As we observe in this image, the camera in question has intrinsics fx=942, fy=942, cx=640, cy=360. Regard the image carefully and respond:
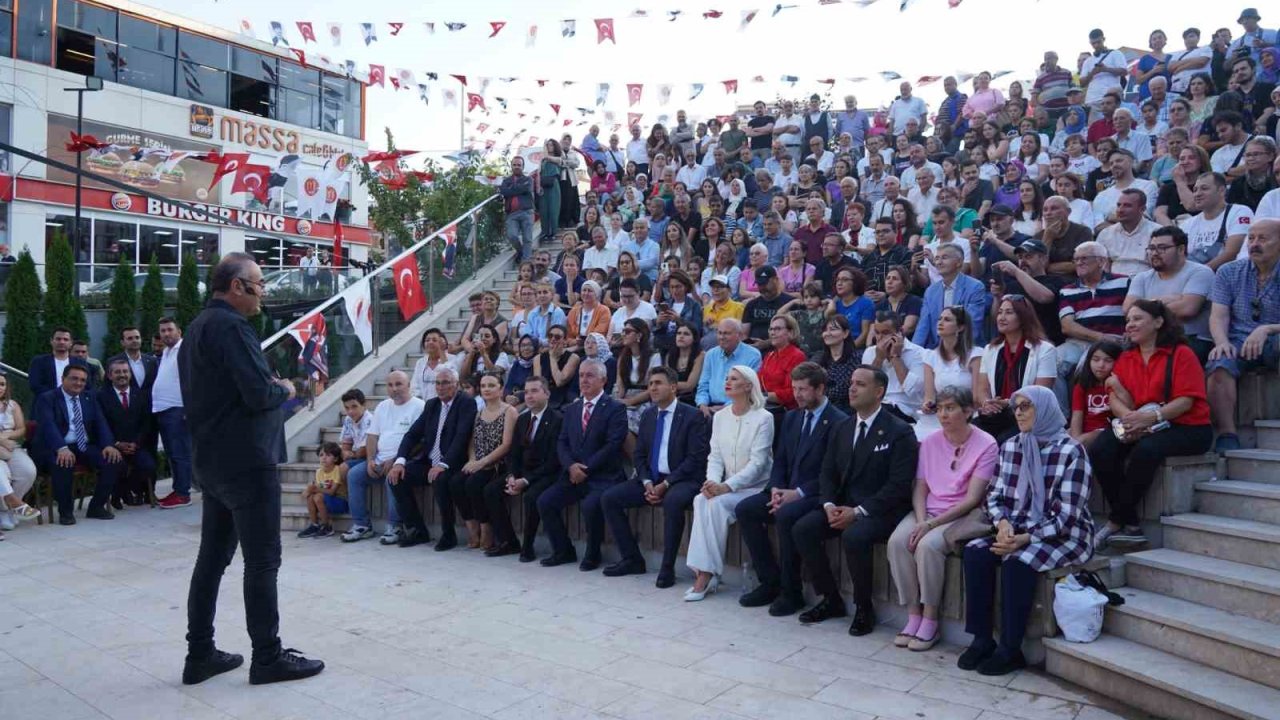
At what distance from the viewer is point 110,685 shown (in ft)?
14.3

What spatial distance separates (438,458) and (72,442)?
402 centimetres

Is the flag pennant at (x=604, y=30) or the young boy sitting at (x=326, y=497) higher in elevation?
the flag pennant at (x=604, y=30)

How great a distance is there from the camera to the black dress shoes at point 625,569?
6.65 metres

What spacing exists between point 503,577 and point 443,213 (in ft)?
55.3

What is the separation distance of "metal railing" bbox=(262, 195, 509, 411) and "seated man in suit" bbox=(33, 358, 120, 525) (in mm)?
1750

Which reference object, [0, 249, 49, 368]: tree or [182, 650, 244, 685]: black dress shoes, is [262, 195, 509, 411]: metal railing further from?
[0, 249, 49, 368]: tree

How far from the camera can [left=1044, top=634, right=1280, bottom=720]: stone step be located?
3615mm

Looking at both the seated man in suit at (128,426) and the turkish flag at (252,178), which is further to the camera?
the turkish flag at (252,178)

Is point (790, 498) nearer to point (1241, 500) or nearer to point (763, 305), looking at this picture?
point (1241, 500)

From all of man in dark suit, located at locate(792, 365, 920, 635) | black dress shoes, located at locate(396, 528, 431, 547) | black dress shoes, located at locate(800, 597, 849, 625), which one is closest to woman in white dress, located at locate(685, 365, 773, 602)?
man in dark suit, located at locate(792, 365, 920, 635)

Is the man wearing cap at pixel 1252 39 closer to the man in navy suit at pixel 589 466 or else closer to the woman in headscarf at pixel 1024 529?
the woman in headscarf at pixel 1024 529

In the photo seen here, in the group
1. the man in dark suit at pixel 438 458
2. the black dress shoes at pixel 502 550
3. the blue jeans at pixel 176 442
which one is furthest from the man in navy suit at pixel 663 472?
the blue jeans at pixel 176 442

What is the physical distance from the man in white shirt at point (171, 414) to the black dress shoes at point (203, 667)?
6021mm

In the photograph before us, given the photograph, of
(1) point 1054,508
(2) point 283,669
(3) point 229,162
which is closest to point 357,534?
(2) point 283,669
